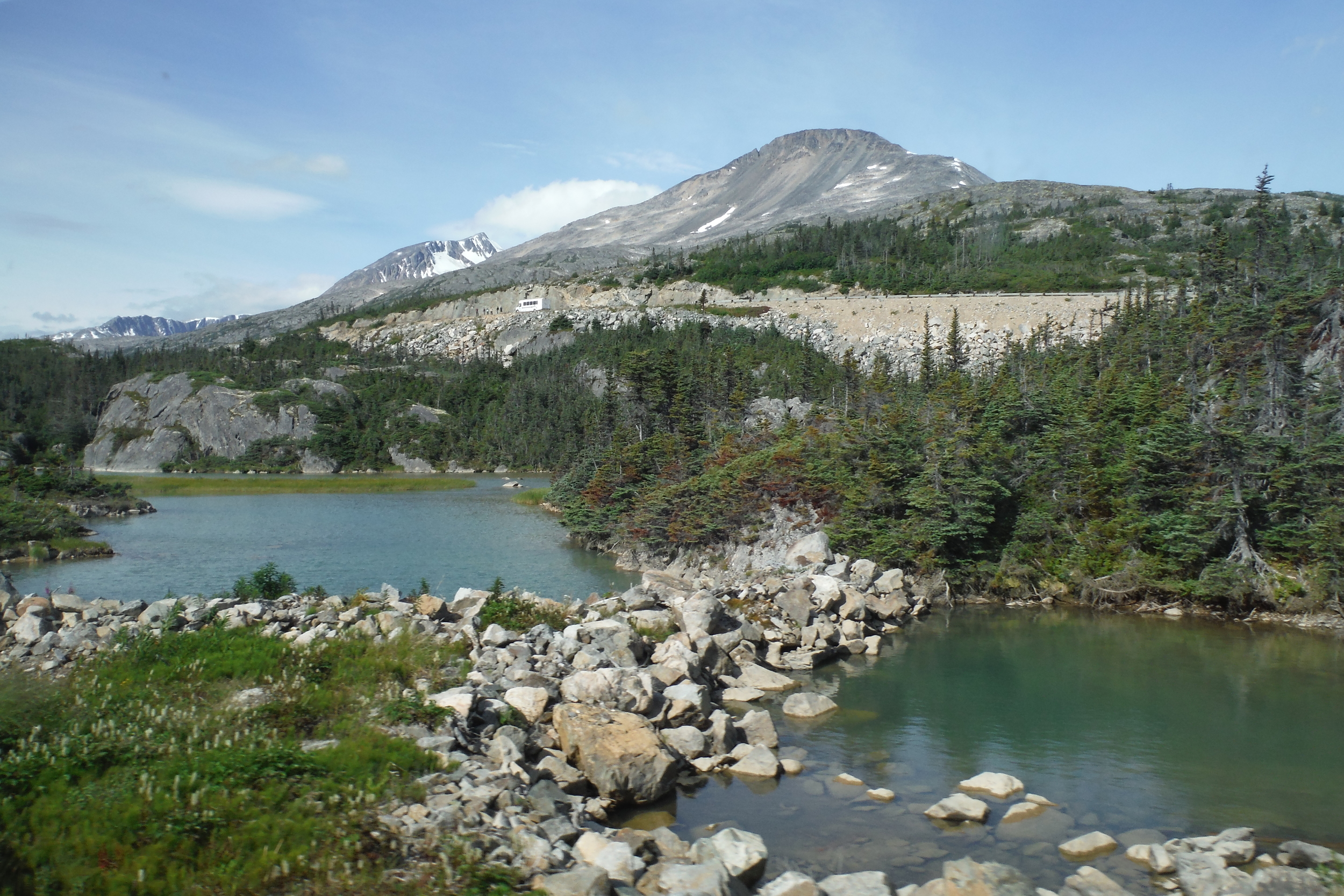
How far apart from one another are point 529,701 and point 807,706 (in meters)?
6.06

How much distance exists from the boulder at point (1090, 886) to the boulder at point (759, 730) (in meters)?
5.16

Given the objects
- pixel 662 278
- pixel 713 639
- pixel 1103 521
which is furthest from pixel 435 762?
pixel 662 278

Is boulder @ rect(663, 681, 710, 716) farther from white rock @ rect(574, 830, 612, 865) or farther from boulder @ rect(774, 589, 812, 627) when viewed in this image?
boulder @ rect(774, 589, 812, 627)

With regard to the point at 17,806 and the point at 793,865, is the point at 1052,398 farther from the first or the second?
the point at 17,806

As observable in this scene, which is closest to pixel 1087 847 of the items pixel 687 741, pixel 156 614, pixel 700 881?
pixel 700 881

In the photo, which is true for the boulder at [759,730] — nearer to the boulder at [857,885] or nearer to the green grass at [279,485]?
the boulder at [857,885]

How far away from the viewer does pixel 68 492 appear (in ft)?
173

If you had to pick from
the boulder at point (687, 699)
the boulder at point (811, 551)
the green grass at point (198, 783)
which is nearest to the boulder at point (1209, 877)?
the boulder at point (687, 699)

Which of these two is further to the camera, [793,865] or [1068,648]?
[1068,648]

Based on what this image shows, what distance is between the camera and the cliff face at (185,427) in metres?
109

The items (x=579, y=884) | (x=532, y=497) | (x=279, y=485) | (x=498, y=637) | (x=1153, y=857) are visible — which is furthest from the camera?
(x=279, y=485)

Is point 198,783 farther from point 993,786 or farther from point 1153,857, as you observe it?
point 1153,857

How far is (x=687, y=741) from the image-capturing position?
12.8 m

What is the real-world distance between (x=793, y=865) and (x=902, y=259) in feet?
395
